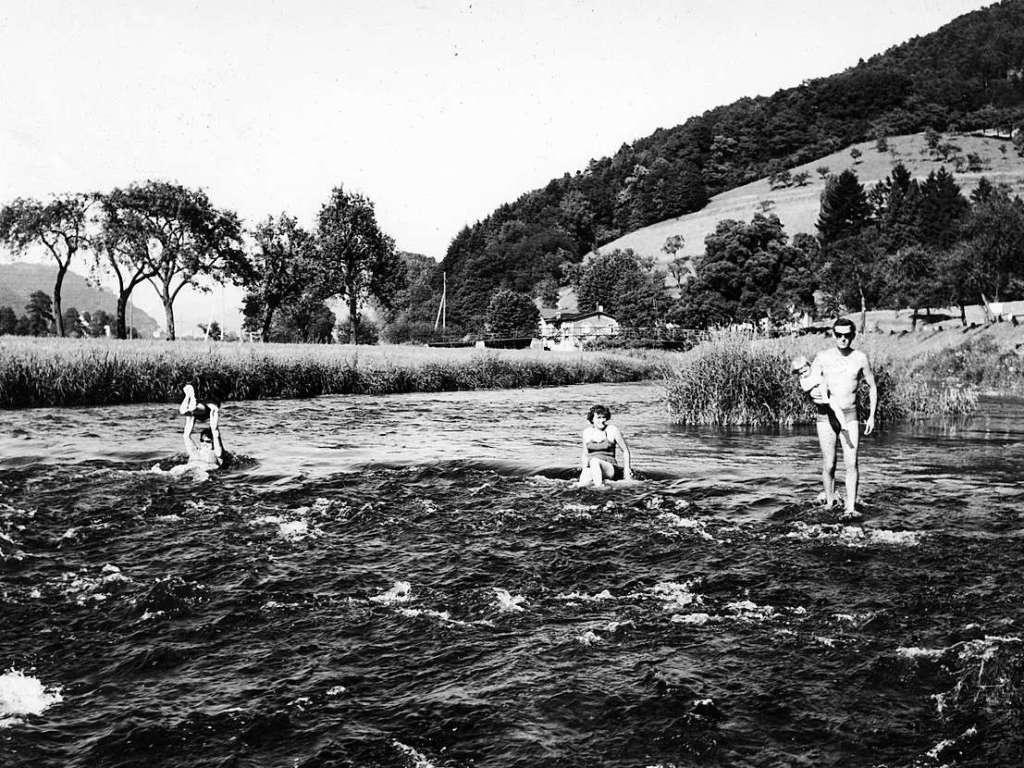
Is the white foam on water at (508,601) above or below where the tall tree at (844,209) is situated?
below

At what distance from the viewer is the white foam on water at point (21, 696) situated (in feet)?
17.4

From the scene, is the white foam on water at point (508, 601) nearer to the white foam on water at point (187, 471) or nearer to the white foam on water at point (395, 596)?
the white foam on water at point (395, 596)

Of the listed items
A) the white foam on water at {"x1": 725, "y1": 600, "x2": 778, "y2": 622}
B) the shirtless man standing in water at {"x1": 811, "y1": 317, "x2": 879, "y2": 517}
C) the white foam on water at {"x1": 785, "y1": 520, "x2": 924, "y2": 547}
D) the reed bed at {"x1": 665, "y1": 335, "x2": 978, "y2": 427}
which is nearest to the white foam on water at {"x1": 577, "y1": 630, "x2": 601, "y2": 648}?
the white foam on water at {"x1": 725, "y1": 600, "x2": 778, "y2": 622}

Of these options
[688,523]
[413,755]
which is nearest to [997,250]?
[688,523]

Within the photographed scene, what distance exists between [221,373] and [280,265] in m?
48.9

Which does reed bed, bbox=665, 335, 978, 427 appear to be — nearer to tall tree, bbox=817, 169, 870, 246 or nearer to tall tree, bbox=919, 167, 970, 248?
tall tree, bbox=919, 167, 970, 248

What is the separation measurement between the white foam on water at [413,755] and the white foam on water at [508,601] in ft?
8.51

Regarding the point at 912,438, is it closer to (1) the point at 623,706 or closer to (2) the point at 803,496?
(2) the point at 803,496

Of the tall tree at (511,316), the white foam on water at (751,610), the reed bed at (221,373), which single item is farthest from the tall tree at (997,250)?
the tall tree at (511,316)

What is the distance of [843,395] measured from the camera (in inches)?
447

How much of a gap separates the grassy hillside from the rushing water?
16157 centimetres

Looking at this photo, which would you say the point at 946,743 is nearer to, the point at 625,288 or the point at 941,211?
the point at 941,211

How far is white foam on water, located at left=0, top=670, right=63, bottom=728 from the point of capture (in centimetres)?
532

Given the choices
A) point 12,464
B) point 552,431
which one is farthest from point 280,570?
point 552,431
